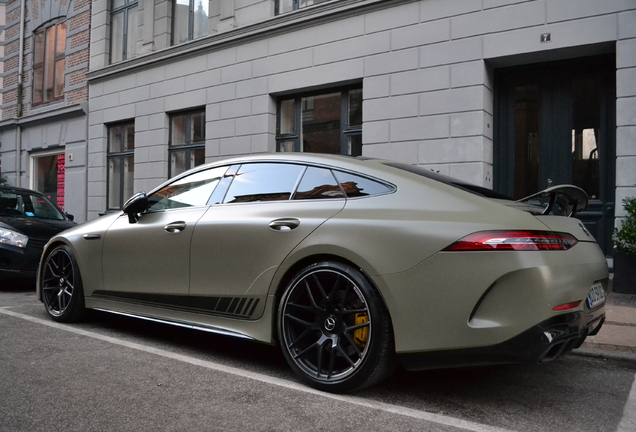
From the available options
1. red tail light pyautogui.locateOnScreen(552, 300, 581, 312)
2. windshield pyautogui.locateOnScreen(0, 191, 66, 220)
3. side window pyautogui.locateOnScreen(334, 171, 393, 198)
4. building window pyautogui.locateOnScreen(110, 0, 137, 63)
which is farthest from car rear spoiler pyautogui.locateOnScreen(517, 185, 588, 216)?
building window pyautogui.locateOnScreen(110, 0, 137, 63)

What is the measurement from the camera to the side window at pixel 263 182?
386 centimetres

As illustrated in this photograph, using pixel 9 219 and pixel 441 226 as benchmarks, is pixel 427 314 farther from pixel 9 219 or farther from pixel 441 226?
pixel 9 219

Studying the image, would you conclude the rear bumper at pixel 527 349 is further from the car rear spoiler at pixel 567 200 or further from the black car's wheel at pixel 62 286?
the black car's wheel at pixel 62 286

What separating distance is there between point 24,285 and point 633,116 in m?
8.82

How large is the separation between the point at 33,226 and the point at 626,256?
24.9 feet

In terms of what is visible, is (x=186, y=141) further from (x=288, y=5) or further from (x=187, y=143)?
(x=288, y=5)

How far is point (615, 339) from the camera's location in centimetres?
469

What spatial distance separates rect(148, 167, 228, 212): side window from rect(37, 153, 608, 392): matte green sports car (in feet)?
0.04

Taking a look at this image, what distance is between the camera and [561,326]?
2852 millimetres

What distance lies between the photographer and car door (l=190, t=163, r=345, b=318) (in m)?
3.57

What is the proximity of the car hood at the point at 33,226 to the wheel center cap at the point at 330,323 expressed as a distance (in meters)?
5.57

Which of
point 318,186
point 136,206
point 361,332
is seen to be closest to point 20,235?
point 136,206

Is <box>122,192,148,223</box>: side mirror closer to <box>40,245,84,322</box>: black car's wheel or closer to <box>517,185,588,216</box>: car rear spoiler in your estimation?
<box>40,245,84,322</box>: black car's wheel

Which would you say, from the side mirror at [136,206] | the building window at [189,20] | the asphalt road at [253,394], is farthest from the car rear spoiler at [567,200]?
the building window at [189,20]
